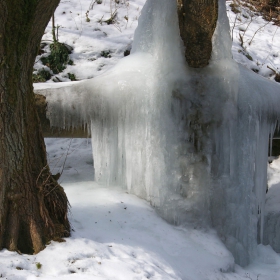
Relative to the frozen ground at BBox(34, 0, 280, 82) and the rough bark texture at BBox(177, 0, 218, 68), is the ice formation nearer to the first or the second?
the rough bark texture at BBox(177, 0, 218, 68)

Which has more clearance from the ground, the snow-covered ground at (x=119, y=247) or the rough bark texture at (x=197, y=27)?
the rough bark texture at (x=197, y=27)

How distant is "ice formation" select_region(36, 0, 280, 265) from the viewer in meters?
3.72

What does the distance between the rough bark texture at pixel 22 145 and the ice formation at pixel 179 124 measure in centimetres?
106

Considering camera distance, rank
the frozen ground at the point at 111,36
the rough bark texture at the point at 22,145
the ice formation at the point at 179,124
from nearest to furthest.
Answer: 1. the rough bark texture at the point at 22,145
2. the ice formation at the point at 179,124
3. the frozen ground at the point at 111,36

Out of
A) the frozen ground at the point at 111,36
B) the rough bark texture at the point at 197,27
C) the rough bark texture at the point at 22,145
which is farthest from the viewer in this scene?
the frozen ground at the point at 111,36

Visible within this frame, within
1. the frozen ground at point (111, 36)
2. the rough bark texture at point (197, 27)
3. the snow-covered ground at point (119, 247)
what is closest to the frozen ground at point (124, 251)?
the snow-covered ground at point (119, 247)

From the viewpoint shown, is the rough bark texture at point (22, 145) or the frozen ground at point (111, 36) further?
the frozen ground at point (111, 36)

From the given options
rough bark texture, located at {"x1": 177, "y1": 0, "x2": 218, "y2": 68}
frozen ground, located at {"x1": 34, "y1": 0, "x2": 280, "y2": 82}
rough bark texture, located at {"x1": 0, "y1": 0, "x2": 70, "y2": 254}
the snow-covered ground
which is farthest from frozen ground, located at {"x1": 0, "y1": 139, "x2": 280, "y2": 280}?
frozen ground, located at {"x1": 34, "y1": 0, "x2": 280, "y2": 82}

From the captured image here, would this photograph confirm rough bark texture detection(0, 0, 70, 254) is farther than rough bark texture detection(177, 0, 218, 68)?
No

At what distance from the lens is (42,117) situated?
3877mm

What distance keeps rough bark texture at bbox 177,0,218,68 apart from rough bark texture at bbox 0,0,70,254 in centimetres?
119

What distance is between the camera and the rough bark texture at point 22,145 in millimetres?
2547

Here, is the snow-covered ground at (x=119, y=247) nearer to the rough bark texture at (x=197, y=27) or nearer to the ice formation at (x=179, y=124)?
the ice formation at (x=179, y=124)

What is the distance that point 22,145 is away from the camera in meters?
2.68
